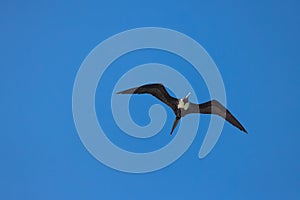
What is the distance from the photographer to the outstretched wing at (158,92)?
4.33ft

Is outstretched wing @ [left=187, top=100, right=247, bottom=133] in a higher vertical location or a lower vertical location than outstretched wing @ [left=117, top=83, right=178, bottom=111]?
lower

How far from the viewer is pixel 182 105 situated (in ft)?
4.37

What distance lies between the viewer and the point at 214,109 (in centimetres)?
135

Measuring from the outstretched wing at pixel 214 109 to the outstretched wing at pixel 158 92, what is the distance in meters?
0.07

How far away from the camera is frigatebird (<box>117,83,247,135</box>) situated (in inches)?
52.1

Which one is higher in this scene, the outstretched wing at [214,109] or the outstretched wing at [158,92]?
the outstretched wing at [158,92]

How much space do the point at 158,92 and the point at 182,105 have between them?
0.32 ft

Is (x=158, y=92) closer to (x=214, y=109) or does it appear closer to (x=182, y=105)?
(x=182, y=105)

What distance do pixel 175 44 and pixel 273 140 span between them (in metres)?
0.50

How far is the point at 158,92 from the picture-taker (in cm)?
133

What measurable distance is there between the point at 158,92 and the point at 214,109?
21cm

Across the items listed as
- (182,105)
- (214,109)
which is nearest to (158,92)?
(182,105)

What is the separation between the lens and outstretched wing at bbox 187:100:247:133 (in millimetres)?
1343

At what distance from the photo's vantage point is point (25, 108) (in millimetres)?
1291
